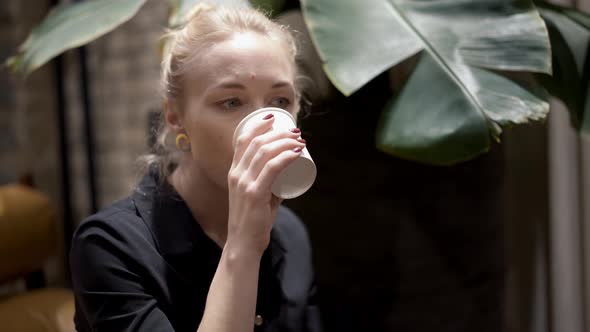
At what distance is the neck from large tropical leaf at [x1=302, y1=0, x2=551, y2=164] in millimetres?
235

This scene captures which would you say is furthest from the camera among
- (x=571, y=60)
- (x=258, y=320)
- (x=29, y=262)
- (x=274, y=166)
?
(x=29, y=262)

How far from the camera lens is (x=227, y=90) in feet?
2.16

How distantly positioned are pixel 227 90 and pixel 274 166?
145 mm

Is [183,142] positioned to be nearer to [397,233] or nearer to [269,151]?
[269,151]

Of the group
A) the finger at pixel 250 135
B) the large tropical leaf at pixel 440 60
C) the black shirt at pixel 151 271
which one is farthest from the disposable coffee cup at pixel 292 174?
the black shirt at pixel 151 271

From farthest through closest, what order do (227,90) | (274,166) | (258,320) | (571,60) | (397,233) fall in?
(397,233) < (571,60) < (258,320) < (227,90) < (274,166)

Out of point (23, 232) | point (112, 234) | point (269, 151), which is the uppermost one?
point (269, 151)

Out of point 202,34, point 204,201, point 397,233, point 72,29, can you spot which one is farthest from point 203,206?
point 397,233

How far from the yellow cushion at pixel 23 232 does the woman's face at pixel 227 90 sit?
451mm

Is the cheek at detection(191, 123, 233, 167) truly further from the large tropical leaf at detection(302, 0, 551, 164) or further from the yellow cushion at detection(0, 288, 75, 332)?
the yellow cushion at detection(0, 288, 75, 332)

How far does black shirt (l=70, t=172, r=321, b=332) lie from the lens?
26.0 inches

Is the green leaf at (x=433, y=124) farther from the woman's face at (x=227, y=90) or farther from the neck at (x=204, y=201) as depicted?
the neck at (x=204, y=201)

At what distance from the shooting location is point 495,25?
30.2 inches

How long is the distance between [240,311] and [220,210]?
0.23 meters
